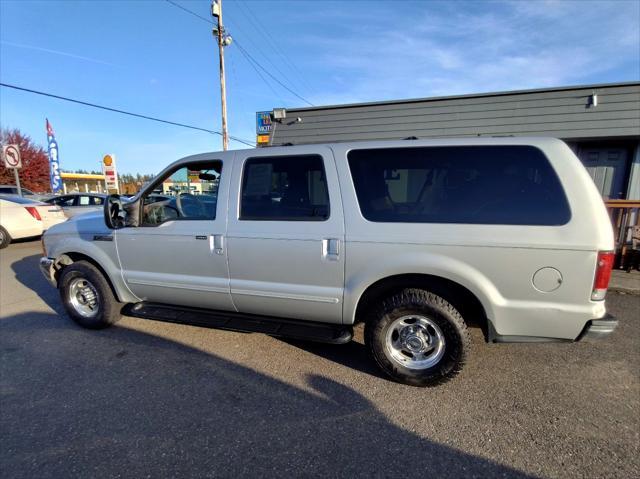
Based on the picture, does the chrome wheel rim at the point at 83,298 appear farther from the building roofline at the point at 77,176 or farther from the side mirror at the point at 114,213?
the building roofline at the point at 77,176

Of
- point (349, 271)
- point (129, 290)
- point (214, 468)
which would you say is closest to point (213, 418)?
point (214, 468)

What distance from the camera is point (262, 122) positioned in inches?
420

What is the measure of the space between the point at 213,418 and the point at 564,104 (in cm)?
958

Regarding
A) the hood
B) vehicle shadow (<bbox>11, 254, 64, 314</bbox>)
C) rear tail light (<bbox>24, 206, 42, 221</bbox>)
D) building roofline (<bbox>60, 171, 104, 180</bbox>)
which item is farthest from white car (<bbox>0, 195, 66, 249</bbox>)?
building roofline (<bbox>60, 171, 104, 180</bbox>)

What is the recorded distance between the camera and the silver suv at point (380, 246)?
226 centimetres

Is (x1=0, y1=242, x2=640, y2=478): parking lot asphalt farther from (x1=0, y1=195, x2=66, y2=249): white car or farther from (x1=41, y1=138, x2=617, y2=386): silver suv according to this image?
(x1=0, y1=195, x2=66, y2=249): white car

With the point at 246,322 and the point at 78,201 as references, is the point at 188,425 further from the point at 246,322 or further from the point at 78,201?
the point at 78,201

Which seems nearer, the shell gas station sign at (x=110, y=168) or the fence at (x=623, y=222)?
the fence at (x=623, y=222)

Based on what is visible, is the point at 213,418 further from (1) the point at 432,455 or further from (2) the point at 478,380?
(2) the point at 478,380

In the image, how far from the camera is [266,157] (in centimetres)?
295

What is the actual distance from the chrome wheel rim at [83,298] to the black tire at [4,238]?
298 inches

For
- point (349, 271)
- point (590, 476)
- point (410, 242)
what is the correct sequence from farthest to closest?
point (349, 271)
point (410, 242)
point (590, 476)

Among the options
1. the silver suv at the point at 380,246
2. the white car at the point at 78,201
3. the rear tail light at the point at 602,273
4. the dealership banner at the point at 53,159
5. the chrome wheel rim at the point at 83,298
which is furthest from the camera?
the dealership banner at the point at 53,159

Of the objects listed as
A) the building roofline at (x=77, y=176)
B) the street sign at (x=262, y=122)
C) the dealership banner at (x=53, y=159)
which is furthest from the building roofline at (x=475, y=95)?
the building roofline at (x=77, y=176)
